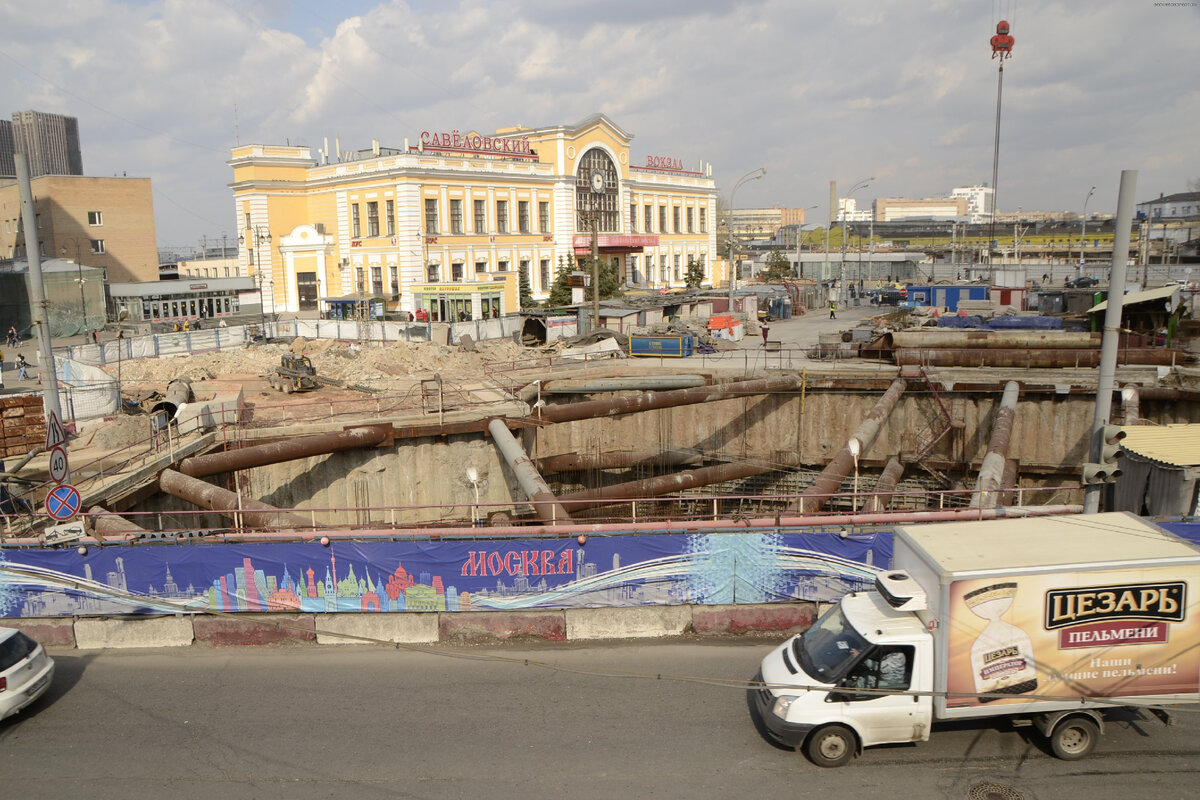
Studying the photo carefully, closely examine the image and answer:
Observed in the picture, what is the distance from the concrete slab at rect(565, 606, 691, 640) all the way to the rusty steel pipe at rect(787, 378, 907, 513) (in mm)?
3878

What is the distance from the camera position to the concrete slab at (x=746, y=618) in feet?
43.6

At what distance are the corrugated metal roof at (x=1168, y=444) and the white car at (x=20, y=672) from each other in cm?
1817

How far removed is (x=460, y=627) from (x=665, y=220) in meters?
71.2

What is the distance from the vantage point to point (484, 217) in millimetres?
59406

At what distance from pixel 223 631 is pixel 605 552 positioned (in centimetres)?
651

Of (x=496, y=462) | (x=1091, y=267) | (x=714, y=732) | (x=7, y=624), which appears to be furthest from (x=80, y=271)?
(x=1091, y=267)

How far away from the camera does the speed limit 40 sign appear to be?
13570mm

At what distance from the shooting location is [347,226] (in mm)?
58656

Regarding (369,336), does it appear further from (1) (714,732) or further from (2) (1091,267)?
(2) (1091,267)

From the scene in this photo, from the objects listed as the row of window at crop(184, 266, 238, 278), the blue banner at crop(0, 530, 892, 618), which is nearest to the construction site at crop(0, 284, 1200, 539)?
the blue banner at crop(0, 530, 892, 618)

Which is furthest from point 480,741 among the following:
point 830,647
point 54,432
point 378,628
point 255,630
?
point 54,432

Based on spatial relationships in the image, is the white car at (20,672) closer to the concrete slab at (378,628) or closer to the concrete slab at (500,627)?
the concrete slab at (378,628)

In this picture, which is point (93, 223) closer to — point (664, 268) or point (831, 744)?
point (664, 268)

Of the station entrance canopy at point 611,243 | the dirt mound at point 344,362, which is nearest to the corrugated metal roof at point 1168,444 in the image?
the dirt mound at point 344,362
